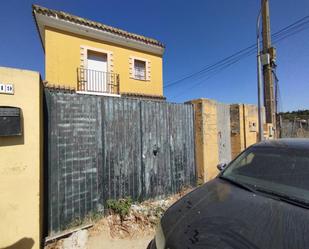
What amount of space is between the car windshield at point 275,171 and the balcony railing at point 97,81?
9.48 m

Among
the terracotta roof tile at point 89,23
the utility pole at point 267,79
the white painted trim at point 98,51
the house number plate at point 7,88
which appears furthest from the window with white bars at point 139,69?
the house number plate at point 7,88

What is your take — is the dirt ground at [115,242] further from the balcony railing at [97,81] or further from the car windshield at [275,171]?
the balcony railing at [97,81]

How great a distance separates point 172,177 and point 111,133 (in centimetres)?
213

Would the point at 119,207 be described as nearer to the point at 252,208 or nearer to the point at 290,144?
the point at 252,208

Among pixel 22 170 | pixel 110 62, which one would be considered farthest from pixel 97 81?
pixel 22 170

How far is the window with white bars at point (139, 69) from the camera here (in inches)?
502

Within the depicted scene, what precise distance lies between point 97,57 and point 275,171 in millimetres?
10959

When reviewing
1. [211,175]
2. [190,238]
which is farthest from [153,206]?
[190,238]

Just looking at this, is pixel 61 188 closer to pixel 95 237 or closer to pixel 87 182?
pixel 87 182

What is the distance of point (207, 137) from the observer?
19.6 feet

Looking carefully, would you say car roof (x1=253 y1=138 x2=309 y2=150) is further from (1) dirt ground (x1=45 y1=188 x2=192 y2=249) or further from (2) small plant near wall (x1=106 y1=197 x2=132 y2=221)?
(2) small plant near wall (x1=106 y1=197 x2=132 y2=221)

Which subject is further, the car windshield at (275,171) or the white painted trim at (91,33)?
the white painted trim at (91,33)

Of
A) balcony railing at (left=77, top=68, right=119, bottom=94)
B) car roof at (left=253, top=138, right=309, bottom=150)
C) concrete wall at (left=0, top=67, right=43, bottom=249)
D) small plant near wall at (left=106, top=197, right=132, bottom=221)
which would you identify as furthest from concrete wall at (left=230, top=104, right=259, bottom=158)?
balcony railing at (left=77, top=68, right=119, bottom=94)

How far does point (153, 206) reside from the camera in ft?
15.3
